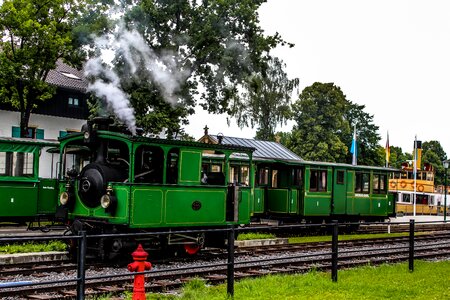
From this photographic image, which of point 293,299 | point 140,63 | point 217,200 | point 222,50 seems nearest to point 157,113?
point 140,63

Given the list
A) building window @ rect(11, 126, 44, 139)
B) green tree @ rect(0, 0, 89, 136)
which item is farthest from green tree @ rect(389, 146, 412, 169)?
green tree @ rect(0, 0, 89, 136)

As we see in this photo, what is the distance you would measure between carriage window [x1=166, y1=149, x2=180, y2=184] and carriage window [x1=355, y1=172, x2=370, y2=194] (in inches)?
589

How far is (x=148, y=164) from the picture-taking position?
1461cm

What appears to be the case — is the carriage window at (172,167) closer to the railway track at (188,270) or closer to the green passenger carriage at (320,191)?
the railway track at (188,270)

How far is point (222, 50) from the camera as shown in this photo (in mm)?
31969

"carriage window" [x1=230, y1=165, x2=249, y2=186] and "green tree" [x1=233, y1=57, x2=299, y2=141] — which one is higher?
"green tree" [x1=233, y1=57, x2=299, y2=141]

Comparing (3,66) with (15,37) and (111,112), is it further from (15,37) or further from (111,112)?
(111,112)

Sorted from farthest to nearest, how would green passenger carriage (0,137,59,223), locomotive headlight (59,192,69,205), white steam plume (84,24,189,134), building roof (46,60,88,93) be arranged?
building roof (46,60,88,93) < white steam plume (84,24,189,134) < green passenger carriage (0,137,59,223) < locomotive headlight (59,192,69,205)

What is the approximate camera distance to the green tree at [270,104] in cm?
5859

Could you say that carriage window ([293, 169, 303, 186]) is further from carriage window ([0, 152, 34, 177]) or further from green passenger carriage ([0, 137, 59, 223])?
carriage window ([0, 152, 34, 177])

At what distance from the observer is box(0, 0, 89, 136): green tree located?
27.1 meters

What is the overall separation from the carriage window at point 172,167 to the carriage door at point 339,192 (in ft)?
43.4

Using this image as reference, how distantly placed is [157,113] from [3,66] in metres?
6.97

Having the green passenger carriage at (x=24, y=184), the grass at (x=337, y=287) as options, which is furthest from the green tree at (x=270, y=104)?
the grass at (x=337, y=287)
